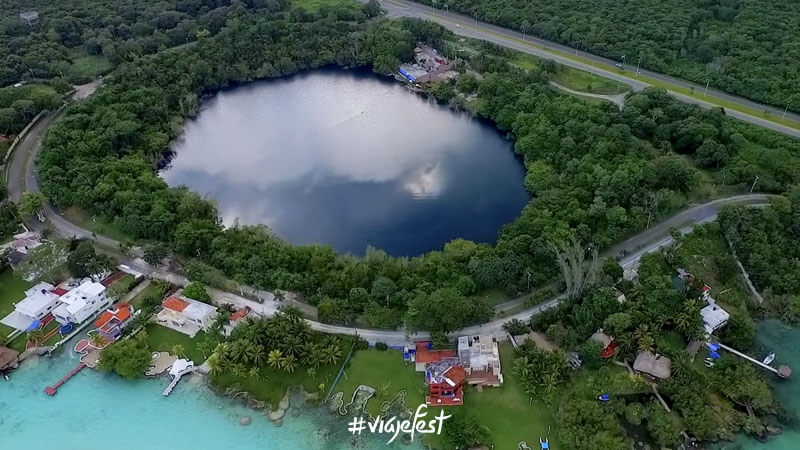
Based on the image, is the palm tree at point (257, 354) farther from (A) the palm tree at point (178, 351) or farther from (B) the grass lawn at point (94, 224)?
(B) the grass lawn at point (94, 224)

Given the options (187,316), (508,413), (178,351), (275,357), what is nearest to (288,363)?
(275,357)

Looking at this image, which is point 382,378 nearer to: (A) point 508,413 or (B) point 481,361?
(B) point 481,361

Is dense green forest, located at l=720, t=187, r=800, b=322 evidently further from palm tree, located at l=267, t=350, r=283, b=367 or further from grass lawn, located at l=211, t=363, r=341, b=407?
palm tree, located at l=267, t=350, r=283, b=367

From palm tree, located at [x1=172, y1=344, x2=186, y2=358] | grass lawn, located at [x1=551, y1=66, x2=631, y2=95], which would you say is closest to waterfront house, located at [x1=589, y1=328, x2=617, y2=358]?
palm tree, located at [x1=172, y1=344, x2=186, y2=358]

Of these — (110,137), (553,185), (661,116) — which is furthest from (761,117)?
(110,137)

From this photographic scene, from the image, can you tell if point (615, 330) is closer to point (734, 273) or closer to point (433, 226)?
point (734, 273)

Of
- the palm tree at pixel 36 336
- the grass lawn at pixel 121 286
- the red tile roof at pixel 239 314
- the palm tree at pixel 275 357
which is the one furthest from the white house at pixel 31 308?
the palm tree at pixel 275 357

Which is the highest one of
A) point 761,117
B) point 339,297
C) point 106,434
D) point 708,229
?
point 761,117
